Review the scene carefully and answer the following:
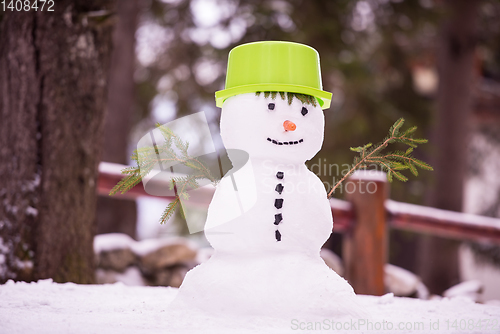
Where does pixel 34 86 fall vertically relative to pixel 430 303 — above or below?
above

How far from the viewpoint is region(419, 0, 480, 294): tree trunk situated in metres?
5.03

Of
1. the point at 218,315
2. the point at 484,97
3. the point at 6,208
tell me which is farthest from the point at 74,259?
the point at 484,97

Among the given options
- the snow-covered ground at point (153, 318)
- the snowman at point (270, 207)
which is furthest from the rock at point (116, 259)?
the snowman at point (270, 207)

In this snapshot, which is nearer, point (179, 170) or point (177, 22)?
point (179, 170)

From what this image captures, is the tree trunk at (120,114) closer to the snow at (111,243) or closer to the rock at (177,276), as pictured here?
the snow at (111,243)

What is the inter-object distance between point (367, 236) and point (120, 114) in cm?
288

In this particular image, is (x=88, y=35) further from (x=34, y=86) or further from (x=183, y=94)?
(x=183, y=94)

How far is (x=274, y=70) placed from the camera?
4.46ft

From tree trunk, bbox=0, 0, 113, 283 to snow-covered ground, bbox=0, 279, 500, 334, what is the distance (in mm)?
296

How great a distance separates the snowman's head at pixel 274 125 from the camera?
1.34 meters

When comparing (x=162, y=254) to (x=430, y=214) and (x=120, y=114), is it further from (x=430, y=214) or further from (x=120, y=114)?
(x=430, y=214)

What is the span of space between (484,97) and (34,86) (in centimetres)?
646

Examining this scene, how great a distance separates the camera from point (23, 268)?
1805 mm

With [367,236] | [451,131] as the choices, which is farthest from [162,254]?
[451,131]
